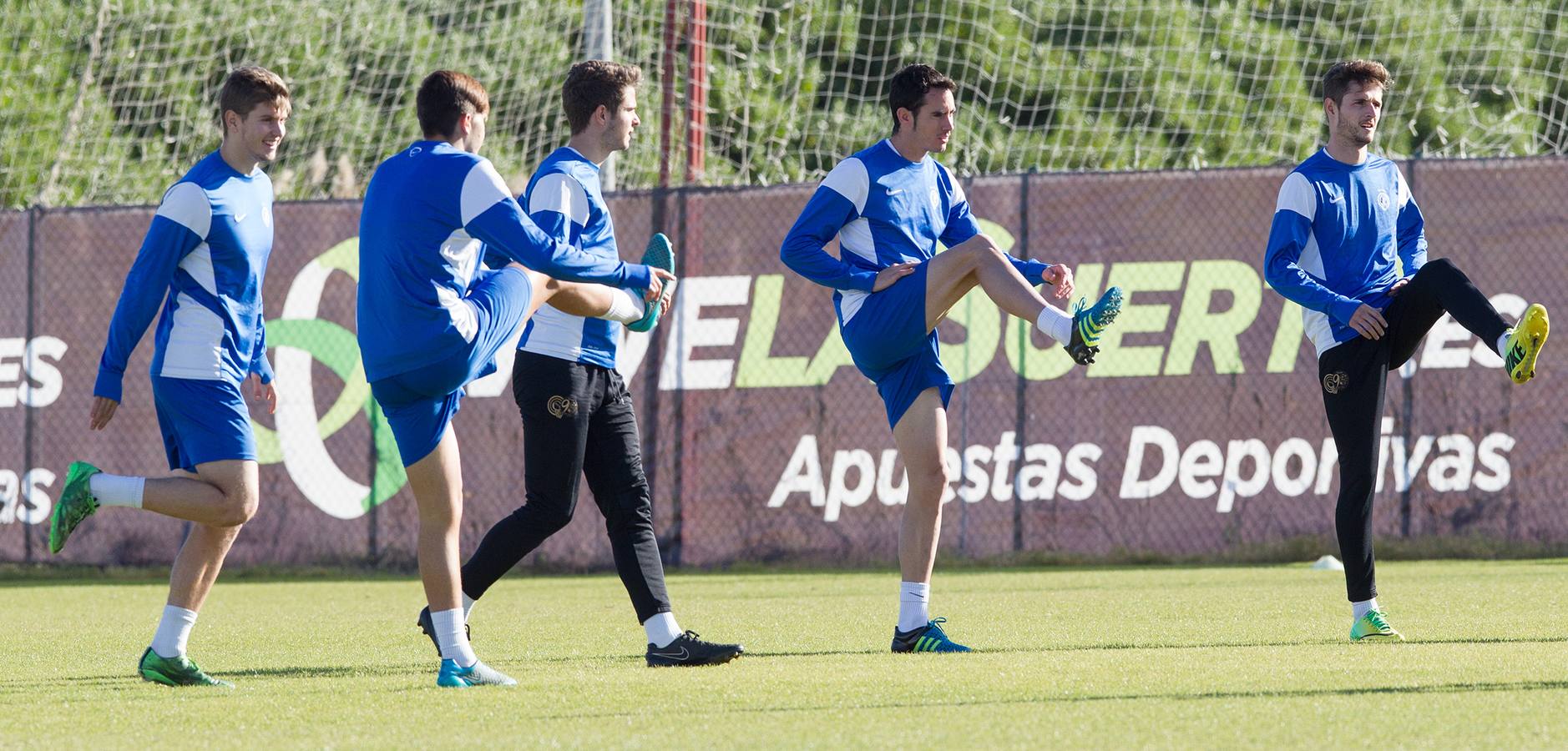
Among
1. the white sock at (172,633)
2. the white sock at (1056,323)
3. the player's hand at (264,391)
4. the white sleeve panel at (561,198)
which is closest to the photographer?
the white sock at (172,633)

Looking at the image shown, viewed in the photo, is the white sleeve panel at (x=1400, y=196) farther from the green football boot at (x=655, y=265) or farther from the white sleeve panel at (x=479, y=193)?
the white sleeve panel at (x=479, y=193)

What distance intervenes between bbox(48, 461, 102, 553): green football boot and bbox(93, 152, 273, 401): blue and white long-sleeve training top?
29 cm

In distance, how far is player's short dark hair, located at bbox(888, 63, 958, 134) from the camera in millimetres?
6633

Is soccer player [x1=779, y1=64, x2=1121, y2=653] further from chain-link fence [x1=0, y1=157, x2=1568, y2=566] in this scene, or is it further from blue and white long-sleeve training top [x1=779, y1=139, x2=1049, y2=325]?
chain-link fence [x1=0, y1=157, x2=1568, y2=566]

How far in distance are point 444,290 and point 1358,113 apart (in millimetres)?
3514

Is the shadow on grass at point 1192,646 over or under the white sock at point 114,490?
under

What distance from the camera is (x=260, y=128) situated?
5.94 meters

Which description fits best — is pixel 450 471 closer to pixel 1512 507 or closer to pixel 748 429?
pixel 748 429

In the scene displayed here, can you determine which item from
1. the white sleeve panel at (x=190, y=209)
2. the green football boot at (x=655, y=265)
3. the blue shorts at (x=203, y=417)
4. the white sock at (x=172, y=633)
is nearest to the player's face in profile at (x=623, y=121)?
the green football boot at (x=655, y=265)

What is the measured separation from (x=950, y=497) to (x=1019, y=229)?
185 cm

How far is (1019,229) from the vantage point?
12086 mm

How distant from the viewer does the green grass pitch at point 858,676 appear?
4.51 meters

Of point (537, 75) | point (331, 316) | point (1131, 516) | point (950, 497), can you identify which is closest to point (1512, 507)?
point (1131, 516)

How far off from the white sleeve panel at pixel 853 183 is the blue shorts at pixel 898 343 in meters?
0.35
